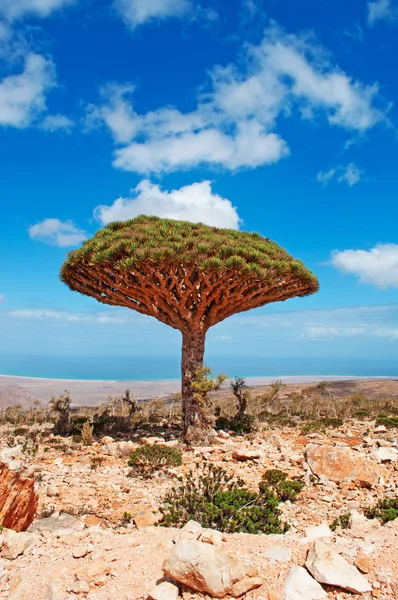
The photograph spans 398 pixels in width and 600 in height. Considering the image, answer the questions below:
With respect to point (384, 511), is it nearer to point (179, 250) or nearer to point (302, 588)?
point (302, 588)

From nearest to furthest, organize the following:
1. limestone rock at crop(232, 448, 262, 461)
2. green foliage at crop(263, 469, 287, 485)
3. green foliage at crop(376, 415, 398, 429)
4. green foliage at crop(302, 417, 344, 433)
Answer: green foliage at crop(263, 469, 287, 485)
limestone rock at crop(232, 448, 262, 461)
green foliage at crop(302, 417, 344, 433)
green foliage at crop(376, 415, 398, 429)

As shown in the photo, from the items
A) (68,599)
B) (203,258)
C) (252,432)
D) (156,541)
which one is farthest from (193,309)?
(68,599)

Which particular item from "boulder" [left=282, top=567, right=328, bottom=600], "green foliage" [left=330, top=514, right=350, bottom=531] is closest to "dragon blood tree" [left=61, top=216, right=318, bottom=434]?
"green foliage" [left=330, top=514, right=350, bottom=531]

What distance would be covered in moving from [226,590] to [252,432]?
371 inches

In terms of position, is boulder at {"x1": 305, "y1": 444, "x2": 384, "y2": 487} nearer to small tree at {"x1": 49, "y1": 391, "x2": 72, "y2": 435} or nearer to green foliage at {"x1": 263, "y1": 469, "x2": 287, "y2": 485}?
green foliage at {"x1": 263, "y1": 469, "x2": 287, "y2": 485}

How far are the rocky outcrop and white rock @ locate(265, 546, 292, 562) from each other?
10.1ft

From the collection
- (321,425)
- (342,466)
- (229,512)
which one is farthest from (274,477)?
(321,425)

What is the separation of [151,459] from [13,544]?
4.41 meters

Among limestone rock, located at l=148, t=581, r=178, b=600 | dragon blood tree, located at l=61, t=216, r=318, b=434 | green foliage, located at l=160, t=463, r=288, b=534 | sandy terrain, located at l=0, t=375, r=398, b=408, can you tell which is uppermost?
dragon blood tree, located at l=61, t=216, r=318, b=434

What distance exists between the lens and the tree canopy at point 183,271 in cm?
1022

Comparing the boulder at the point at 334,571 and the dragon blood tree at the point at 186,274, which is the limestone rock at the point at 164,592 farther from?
the dragon blood tree at the point at 186,274

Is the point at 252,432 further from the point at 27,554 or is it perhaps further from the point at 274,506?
the point at 27,554

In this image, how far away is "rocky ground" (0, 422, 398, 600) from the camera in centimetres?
299

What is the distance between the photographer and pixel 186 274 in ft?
35.3
